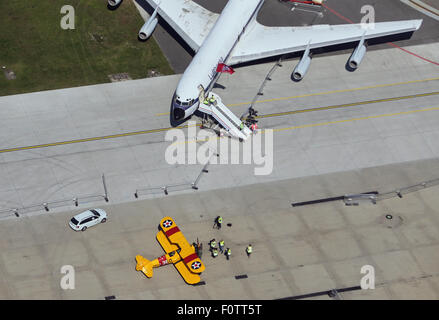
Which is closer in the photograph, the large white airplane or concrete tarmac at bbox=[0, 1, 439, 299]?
concrete tarmac at bbox=[0, 1, 439, 299]

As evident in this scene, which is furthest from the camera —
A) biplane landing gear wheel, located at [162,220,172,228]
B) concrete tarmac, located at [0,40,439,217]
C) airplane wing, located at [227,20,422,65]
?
airplane wing, located at [227,20,422,65]

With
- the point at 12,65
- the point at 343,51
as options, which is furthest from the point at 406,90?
the point at 12,65

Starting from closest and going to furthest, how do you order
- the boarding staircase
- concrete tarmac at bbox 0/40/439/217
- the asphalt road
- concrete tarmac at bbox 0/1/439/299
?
concrete tarmac at bbox 0/1/439/299 < concrete tarmac at bbox 0/40/439/217 < the boarding staircase < the asphalt road

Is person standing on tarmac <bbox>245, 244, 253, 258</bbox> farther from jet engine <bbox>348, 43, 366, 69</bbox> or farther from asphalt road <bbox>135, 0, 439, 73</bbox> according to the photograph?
asphalt road <bbox>135, 0, 439, 73</bbox>

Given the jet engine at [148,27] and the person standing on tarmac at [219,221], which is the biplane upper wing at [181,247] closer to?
the person standing on tarmac at [219,221]

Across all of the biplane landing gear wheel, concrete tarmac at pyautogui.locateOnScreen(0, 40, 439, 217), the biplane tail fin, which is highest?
concrete tarmac at pyautogui.locateOnScreen(0, 40, 439, 217)

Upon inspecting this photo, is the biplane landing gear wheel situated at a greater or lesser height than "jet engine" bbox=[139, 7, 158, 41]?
lesser

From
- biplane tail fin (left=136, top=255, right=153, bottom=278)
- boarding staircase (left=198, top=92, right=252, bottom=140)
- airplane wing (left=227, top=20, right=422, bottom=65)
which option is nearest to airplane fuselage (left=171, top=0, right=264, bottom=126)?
boarding staircase (left=198, top=92, right=252, bottom=140)

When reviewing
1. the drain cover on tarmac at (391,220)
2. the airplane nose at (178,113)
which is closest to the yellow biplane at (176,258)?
the airplane nose at (178,113)
